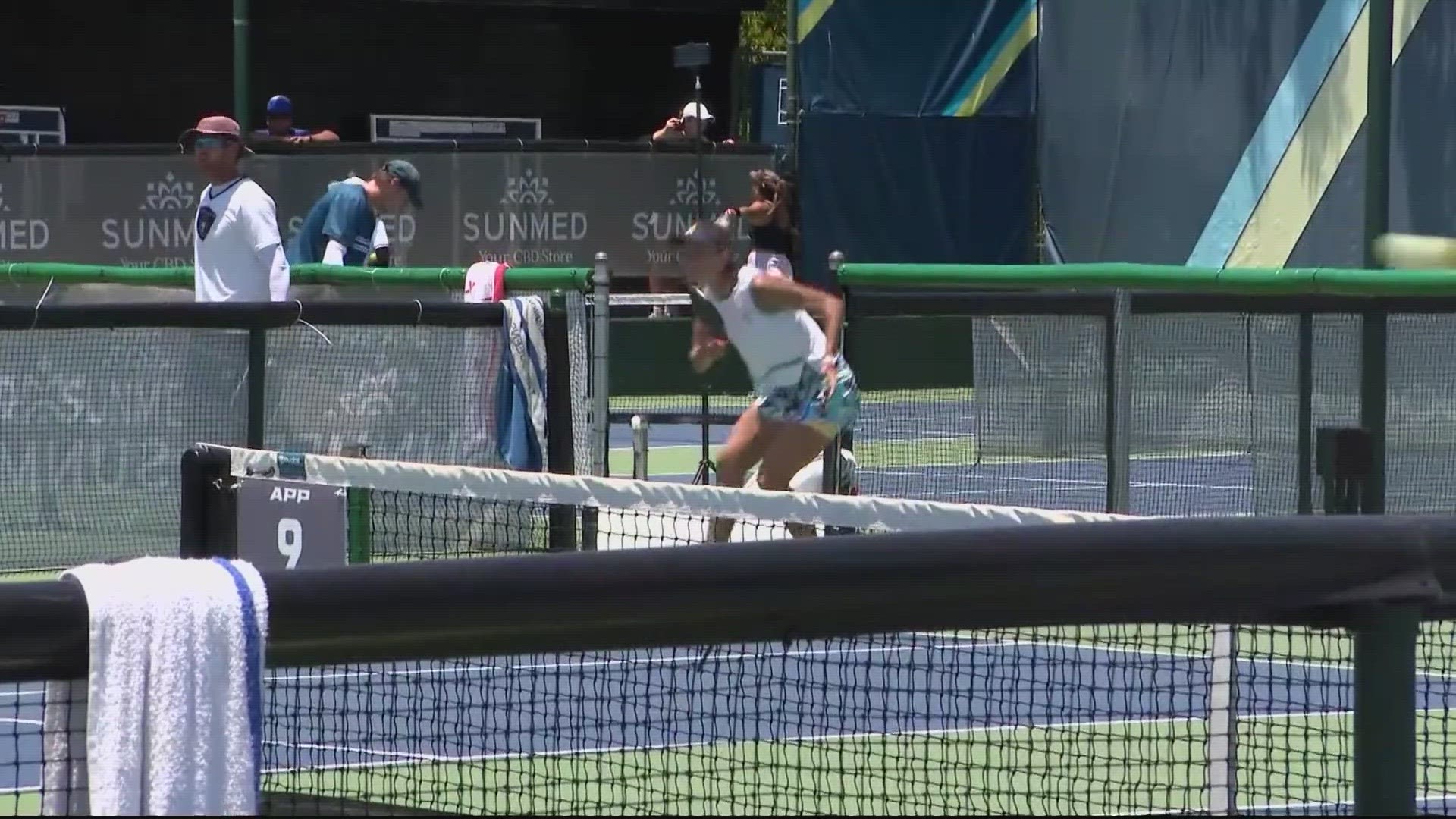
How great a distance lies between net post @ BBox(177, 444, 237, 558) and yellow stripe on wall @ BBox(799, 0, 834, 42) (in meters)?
15.4

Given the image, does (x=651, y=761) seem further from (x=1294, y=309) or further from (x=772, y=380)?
(x=1294, y=309)

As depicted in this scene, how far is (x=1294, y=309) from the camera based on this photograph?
31.9 ft

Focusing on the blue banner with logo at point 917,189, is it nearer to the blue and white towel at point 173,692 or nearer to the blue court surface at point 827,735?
the blue court surface at point 827,735

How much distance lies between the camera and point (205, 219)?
35.1 feet

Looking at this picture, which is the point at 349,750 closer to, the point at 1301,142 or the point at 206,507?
the point at 206,507

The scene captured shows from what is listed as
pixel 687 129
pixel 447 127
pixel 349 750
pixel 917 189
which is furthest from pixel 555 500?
pixel 447 127

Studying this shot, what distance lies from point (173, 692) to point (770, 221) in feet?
55.5

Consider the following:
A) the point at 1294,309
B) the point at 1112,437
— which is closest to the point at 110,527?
the point at 1112,437

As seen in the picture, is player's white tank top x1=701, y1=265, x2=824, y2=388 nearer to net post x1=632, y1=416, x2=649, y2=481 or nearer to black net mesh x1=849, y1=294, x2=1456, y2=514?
black net mesh x1=849, y1=294, x2=1456, y2=514

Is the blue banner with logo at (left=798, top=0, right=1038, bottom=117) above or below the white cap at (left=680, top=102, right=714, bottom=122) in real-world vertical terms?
above

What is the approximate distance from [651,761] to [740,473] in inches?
127

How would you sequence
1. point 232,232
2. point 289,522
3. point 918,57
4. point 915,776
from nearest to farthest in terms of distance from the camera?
point 289,522 → point 915,776 → point 232,232 → point 918,57

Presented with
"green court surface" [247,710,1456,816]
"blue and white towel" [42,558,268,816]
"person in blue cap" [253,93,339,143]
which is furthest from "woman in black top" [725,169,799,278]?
"blue and white towel" [42,558,268,816]

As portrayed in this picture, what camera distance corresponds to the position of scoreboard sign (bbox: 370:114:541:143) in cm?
A: 2373
